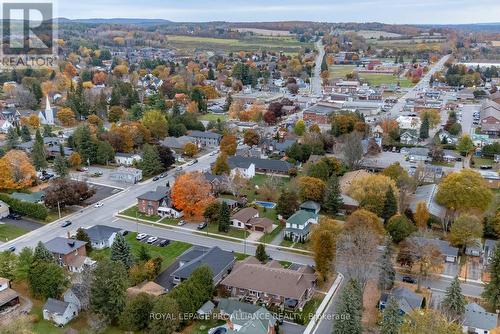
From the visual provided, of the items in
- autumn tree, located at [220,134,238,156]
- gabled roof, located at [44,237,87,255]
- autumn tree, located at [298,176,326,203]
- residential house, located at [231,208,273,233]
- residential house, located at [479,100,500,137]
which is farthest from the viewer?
residential house, located at [479,100,500,137]

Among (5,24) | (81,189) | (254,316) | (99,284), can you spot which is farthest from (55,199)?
(5,24)

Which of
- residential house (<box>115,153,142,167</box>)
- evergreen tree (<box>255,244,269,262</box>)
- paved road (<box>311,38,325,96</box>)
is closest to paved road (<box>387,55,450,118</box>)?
paved road (<box>311,38,325,96</box>)

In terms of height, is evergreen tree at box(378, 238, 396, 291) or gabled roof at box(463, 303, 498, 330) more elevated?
evergreen tree at box(378, 238, 396, 291)

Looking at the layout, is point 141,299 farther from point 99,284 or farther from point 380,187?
point 380,187

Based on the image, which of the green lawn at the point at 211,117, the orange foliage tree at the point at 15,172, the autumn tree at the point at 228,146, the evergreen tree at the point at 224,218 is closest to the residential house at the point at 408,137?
the autumn tree at the point at 228,146

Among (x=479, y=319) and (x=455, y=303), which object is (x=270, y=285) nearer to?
(x=455, y=303)

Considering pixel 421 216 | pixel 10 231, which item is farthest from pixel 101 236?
pixel 421 216

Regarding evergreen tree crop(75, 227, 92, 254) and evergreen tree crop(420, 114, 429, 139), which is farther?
evergreen tree crop(420, 114, 429, 139)

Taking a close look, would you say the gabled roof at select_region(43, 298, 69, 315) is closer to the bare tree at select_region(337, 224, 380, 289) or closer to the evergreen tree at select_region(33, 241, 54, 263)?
the evergreen tree at select_region(33, 241, 54, 263)
